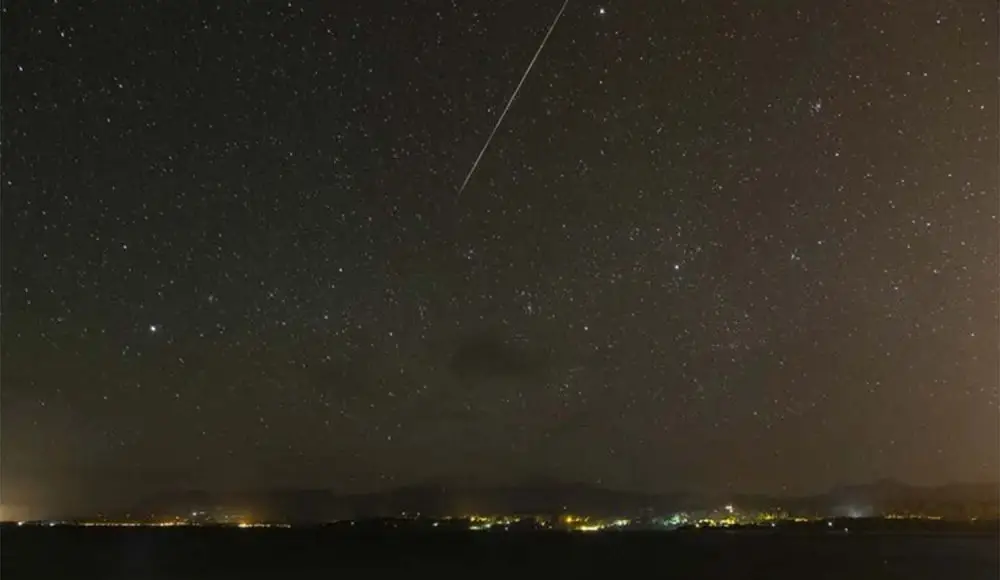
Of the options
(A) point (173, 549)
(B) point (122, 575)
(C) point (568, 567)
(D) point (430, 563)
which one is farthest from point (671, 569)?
(A) point (173, 549)

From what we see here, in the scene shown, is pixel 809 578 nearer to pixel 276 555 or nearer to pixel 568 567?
pixel 568 567

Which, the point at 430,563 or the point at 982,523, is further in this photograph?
the point at 982,523

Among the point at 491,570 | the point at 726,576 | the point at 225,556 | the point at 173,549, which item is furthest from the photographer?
the point at 173,549

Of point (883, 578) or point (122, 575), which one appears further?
point (122, 575)

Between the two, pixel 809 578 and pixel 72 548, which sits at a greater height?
pixel 72 548

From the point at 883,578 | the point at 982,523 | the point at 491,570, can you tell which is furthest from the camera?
the point at 982,523

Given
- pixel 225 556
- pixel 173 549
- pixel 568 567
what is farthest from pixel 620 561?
pixel 173 549

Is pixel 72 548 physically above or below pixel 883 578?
above

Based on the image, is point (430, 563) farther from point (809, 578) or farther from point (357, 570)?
point (809, 578)

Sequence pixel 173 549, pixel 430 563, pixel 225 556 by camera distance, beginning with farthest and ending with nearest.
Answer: pixel 173 549 → pixel 225 556 → pixel 430 563
